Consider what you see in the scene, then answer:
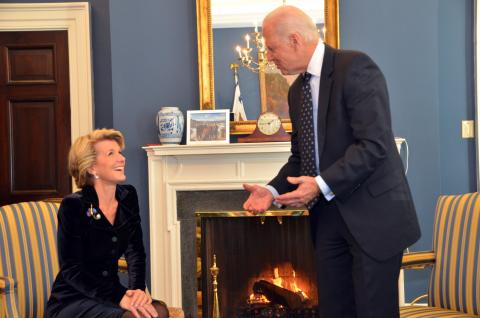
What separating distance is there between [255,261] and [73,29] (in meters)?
2.18

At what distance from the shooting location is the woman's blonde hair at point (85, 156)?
2848mm

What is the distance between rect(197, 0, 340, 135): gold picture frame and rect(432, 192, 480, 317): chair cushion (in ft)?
4.99

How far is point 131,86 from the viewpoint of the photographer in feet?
14.7

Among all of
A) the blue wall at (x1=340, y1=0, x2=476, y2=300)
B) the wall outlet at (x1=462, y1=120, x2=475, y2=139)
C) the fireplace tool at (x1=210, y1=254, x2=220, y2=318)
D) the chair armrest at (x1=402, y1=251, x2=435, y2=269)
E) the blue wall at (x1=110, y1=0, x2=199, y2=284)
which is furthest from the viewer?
the wall outlet at (x1=462, y1=120, x2=475, y2=139)

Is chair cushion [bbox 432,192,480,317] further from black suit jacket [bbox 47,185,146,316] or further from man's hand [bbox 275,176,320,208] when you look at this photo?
Answer: black suit jacket [bbox 47,185,146,316]

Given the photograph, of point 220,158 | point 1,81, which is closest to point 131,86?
point 220,158

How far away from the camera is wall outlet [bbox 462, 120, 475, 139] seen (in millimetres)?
4738

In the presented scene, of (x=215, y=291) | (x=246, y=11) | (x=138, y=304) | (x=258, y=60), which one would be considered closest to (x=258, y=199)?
(x=138, y=304)

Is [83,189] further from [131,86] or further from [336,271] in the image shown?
[131,86]

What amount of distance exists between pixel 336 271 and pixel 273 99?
7.48ft

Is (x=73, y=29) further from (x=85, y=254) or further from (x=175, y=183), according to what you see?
(x=85, y=254)

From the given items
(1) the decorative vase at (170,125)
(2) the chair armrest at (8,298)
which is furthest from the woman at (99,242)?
(1) the decorative vase at (170,125)

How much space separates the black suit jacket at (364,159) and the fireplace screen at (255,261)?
2.08 m

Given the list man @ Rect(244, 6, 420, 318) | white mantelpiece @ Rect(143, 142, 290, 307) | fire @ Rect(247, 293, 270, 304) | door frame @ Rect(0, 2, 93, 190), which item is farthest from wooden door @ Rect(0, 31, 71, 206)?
man @ Rect(244, 6, 420, 318)
